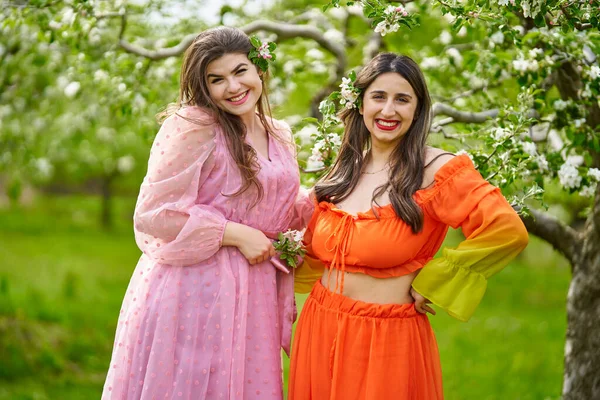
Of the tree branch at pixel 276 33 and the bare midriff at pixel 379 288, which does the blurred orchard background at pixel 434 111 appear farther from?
the bare midriff at pixel 379 288

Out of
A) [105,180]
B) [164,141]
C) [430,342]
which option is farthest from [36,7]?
[105,180]

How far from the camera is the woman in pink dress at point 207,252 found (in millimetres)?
2883

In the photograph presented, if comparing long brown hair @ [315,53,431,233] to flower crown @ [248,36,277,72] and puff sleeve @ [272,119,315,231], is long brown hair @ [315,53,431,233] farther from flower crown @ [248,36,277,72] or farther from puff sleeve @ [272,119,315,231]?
flower crown @ [248,36,277,72]

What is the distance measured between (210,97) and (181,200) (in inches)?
16.7

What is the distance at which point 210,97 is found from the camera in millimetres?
2986

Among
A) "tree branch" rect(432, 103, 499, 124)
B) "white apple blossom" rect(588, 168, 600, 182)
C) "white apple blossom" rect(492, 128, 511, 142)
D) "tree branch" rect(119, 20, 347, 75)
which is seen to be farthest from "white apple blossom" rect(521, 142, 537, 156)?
"tree branch" rect(119, 20, 347, 75)

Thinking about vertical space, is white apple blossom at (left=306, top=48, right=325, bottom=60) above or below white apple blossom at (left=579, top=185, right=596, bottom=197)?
above

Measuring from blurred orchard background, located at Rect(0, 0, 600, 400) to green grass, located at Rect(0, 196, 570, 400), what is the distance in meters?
0.03

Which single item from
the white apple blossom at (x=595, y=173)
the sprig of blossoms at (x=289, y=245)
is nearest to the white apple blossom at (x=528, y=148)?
the white apple blossom at (x=595, y=173)

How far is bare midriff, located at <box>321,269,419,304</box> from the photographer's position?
293cm

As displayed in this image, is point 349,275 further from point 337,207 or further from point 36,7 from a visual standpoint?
point 36,7

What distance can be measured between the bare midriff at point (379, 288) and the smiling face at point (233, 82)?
0.77 m

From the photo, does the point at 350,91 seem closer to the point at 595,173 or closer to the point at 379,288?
the point at 379,288

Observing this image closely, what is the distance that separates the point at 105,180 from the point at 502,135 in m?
15.3
